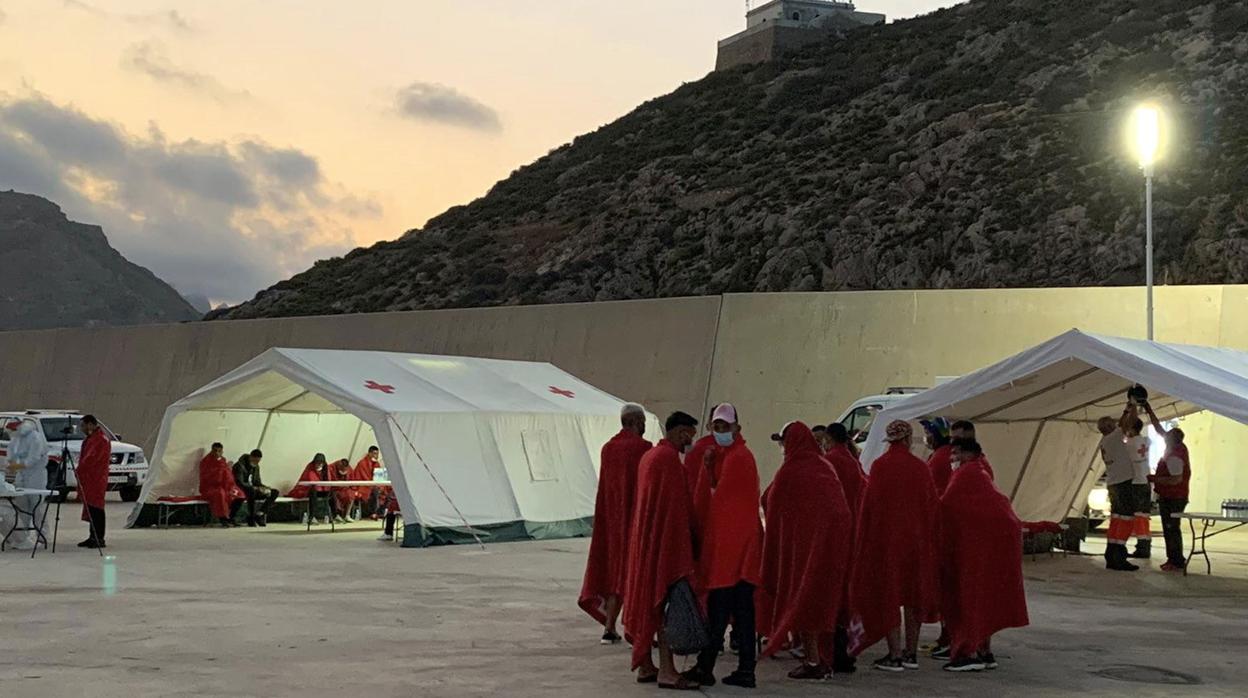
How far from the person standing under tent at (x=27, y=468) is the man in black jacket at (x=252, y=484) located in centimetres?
520

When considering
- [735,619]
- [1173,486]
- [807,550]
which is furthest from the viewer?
[1173,486]

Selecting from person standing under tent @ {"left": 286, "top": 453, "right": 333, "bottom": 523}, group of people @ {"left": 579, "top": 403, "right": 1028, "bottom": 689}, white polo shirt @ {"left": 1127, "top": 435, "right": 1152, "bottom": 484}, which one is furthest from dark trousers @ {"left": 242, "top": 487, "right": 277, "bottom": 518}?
group of people @ {"left": 579, "top": 403, "right": 1028, "bottom": 689}

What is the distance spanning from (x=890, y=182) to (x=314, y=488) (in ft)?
121

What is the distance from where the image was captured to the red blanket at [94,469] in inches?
675

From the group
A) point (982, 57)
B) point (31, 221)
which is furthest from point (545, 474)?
point (31, 221)

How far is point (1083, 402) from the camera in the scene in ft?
Answer: 57.8

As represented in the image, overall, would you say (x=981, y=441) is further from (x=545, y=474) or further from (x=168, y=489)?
(x=168, y=489)

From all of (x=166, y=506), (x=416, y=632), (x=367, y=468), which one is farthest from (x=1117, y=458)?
(x=166, y=506)

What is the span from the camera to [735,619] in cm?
855

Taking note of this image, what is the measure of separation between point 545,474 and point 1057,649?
11.1 meters

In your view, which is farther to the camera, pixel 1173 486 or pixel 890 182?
pixel 890 182

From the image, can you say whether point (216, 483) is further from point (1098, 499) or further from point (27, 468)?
point (1098, 499)

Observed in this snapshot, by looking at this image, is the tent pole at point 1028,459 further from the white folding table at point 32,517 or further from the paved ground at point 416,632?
the white folding table at point 32,517

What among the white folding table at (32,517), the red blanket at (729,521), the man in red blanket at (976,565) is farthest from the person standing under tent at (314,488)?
the red blanket at (729,521)
